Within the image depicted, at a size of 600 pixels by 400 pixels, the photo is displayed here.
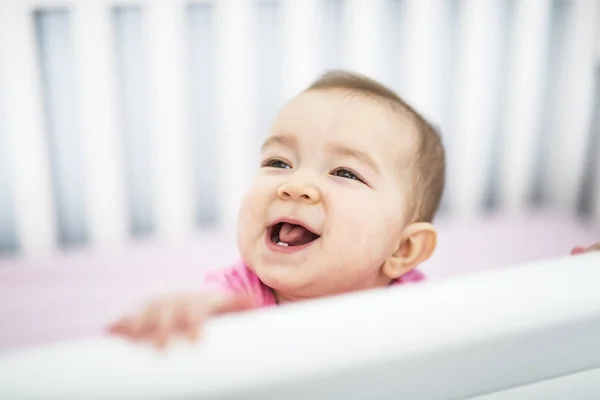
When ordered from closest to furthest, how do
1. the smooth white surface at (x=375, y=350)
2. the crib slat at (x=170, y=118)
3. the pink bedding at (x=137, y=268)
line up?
the smooth white surface at (x=375, y=350) < the pink bedding at (x=137, y=268) < the crib slat at (x=170, y=118)

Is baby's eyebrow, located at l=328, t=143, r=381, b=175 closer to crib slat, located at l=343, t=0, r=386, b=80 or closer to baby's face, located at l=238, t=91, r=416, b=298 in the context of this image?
baby's face, located at l=238, t=91, r=416, b=298

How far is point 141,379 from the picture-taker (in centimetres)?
39

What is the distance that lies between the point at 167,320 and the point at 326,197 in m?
0.22

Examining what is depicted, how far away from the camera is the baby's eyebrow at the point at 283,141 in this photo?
66 cm

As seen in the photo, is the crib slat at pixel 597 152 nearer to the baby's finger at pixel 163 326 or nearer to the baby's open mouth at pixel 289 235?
the baby's open mouth at pixel 289 235

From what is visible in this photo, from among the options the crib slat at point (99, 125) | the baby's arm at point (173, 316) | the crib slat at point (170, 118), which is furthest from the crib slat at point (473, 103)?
the baby's arm at point (173, 316)

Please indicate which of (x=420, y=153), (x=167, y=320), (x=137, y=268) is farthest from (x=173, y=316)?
(x=137, y=268)

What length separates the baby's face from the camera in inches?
24.6

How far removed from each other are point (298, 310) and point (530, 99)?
3.15 feet

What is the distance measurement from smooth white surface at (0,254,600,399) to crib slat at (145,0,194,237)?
2.34 feet

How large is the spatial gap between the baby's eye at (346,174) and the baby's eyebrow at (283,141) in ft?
0.15

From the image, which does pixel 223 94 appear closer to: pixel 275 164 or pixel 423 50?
pixel 423 50

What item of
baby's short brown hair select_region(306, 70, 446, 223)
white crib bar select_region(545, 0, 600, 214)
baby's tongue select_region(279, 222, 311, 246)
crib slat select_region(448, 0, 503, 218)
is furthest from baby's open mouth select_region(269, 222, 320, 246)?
white crib bar select_region(545, 0, 600, 214)

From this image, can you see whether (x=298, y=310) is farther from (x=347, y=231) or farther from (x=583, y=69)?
(x=583, y=69)
